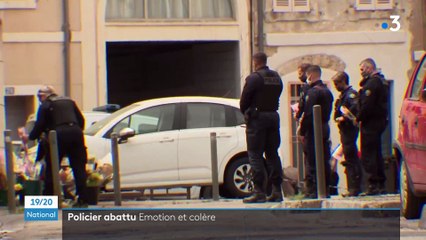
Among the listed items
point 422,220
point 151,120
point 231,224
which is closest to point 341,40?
point 151,120

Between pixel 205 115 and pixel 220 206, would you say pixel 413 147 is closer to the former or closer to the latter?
pixel 220 206

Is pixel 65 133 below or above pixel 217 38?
below

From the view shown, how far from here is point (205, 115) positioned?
55.4 ft

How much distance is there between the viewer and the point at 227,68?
24797 millimetres

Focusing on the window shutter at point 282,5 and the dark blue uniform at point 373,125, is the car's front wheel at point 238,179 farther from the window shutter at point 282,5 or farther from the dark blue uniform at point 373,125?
the window shutter at point 282,5

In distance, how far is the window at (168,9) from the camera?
23.6 meters

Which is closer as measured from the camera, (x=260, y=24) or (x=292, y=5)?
(x=260, y=24)

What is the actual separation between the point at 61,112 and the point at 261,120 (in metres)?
2.57

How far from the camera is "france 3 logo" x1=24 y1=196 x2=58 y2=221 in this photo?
12695mm

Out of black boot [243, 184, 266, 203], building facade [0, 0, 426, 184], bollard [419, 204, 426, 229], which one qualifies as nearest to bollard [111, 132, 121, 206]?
black boot [243, 184, 266, 203]

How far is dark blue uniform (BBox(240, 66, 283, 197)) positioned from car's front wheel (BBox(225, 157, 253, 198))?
10.5ft

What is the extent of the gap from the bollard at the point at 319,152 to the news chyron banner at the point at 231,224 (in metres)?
0.66

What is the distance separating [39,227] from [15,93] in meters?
10.8

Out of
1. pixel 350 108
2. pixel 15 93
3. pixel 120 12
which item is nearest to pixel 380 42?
pixel 120 12
